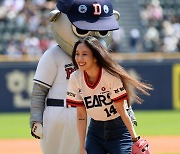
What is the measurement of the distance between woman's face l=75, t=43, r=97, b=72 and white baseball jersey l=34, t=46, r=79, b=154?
40.9 inches

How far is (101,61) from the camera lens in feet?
18.2

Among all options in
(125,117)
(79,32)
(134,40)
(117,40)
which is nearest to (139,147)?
(125,117)

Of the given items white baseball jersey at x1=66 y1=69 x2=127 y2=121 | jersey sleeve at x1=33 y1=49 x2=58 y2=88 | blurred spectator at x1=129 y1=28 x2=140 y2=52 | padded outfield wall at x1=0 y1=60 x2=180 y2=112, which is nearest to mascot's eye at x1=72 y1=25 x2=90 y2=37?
jersey sleeve at x1=33 y1=49 x2=58 y2=88

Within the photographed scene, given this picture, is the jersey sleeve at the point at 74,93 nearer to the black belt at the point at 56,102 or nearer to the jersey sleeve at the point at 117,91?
the jersey sleeve at the point at 117,91

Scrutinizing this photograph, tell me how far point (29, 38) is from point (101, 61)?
45.3 ft

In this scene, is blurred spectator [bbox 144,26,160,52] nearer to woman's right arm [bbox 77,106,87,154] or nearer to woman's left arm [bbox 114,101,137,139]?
woman's right arm [bbox 77,106,87,154]

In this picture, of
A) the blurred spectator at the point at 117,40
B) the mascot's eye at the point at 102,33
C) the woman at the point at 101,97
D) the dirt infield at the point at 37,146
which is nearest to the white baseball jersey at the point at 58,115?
the mascot's eye at the point at 102,33

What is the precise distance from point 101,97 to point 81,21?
2.93ft

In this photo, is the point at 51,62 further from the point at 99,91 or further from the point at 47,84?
the point at 99,91

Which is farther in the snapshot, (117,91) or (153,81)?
(153,81)

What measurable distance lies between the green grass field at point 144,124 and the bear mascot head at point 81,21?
7.01 metres

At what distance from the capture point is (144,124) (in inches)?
588

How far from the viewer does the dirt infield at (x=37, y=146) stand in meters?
11.3

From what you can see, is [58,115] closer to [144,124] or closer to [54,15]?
[54,15]
